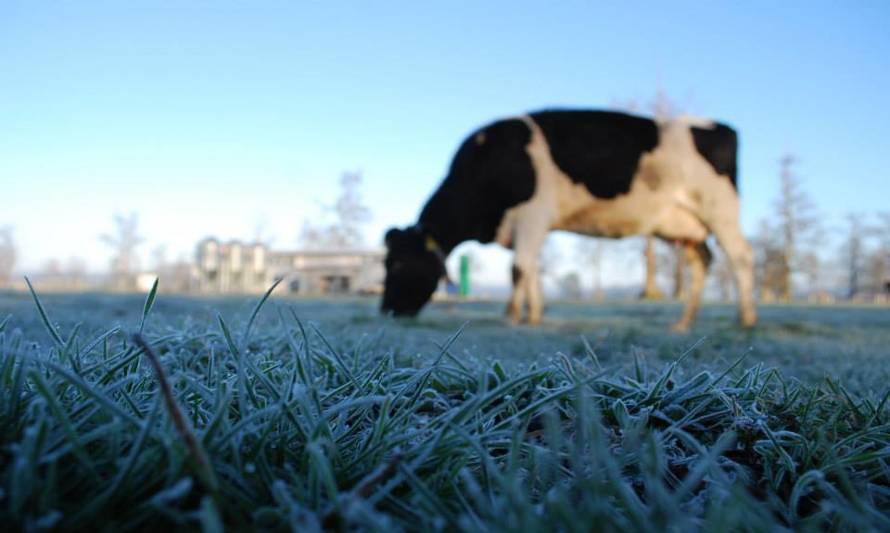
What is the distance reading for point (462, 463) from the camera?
0.59 m

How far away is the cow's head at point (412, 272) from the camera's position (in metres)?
5.28

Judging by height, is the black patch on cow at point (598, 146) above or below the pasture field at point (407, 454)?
above

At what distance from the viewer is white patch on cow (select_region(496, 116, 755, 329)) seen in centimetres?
478

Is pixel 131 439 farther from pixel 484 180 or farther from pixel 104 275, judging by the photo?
pixel 104 275

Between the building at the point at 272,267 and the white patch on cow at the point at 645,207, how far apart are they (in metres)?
16.5

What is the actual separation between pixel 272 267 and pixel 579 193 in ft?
67.8

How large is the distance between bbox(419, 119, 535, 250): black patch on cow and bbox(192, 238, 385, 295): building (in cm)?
1586

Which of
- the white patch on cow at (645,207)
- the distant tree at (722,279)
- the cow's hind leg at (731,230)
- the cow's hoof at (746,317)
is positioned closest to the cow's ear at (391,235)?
the white patch on cow at (645,207)

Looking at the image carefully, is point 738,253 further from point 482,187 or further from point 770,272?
point 770,272

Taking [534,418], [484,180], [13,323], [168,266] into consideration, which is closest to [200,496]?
[534,418]

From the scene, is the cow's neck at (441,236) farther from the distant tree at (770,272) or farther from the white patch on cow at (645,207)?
the distant tree at (770,272)

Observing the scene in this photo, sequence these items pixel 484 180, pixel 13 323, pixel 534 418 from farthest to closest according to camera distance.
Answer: pixel 484 180 < pixel 13 323 < pixel 534 418

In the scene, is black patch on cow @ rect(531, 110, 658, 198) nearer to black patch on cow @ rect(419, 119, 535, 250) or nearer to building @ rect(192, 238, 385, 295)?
black patch on cow @ rect(419, 119, 535, 250)

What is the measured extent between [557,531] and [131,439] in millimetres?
411
